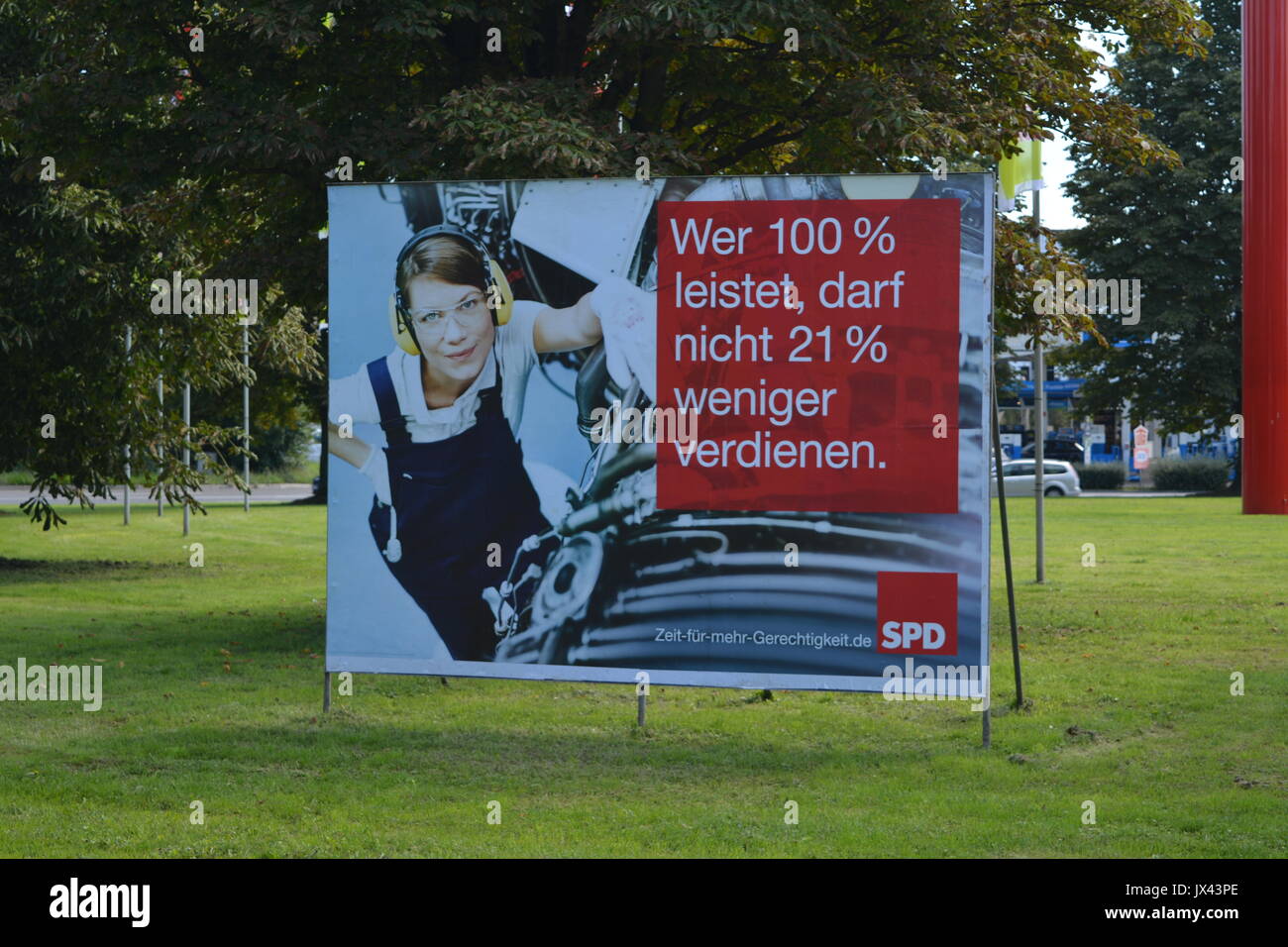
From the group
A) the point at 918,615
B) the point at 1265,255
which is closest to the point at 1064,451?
the point at 1265,255

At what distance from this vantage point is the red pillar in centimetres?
3005

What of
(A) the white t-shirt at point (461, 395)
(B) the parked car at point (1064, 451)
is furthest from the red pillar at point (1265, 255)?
(B) the parked car at point (1064, 451)

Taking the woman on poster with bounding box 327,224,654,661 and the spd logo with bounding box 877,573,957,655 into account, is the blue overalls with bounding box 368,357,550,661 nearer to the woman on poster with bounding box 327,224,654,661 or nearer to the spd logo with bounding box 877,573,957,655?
the woman on poster with bounding box 327,224,654,661

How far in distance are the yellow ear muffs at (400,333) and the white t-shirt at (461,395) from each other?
0.04 meters

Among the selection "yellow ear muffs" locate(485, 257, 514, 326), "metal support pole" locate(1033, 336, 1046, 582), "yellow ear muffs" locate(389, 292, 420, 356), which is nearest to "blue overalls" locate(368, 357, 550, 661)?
"yellow ear muffs" locate(389, 292, 420, 356)

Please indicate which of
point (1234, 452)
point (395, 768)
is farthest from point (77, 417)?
point (1234, 452)

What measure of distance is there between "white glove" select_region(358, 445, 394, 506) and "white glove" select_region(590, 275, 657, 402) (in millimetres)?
1602

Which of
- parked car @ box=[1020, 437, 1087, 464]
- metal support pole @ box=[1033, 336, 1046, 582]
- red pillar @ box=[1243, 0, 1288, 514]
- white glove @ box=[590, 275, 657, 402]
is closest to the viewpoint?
white glove @ box=[590, 275, 657, 402]

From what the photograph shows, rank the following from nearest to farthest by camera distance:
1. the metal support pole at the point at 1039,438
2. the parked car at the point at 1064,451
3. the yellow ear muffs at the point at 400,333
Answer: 1. the yellow ear muffs at the point at 400,333
2. the metal support pole at the point at 1039,438
3. the parked car at the point at 1064,451

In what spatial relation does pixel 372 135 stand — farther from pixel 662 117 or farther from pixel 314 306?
pixel 662 117

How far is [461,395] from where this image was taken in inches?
361

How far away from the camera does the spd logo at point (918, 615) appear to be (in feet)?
27.9

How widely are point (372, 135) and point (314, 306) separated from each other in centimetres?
264

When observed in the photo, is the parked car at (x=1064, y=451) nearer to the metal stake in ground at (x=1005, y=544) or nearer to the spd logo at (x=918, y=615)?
the metal stake in ground at (x=1005, y=544)
